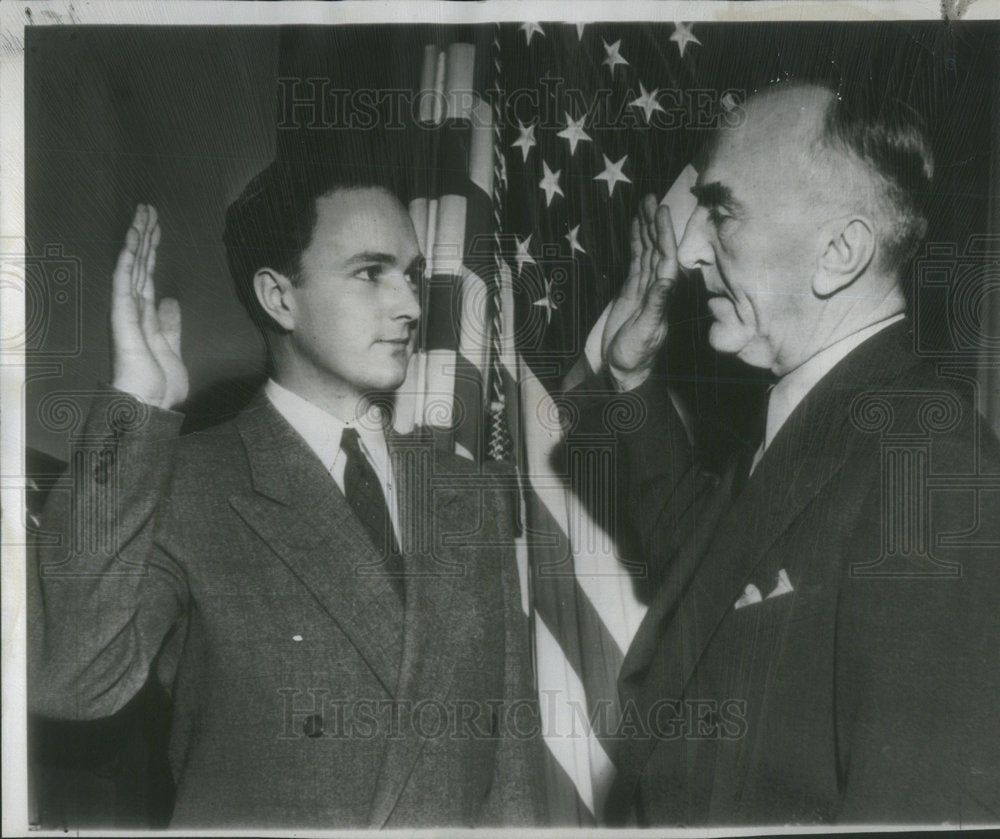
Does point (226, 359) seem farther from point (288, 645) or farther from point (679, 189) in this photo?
point (679, 189)

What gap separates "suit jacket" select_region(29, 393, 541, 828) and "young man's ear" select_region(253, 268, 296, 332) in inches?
13.3

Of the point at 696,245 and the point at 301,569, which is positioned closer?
the point at 301,569

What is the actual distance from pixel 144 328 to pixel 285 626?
112 cm

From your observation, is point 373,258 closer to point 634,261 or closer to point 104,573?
point 634,261

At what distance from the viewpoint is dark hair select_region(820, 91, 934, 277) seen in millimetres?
3066

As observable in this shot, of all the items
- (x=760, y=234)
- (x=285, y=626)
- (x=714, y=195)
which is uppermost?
(x=714, y=195)

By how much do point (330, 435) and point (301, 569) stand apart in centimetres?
46

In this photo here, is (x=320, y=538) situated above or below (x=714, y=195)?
below

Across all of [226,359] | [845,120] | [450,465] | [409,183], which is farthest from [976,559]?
[226,359]

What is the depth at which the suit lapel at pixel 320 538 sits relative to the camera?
2.98 metres

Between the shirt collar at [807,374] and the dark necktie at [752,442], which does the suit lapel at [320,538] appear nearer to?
the dark necktie at [752,442]

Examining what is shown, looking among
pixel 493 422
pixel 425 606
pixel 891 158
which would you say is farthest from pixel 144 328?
pixel 891 158

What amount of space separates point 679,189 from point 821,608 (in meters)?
1.51

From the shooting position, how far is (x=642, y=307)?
10.1ft
